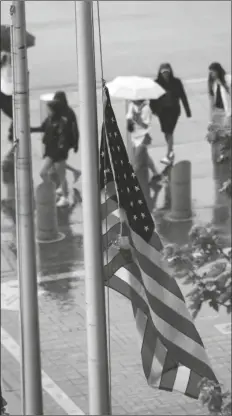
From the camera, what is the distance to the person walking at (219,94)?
76.4ft

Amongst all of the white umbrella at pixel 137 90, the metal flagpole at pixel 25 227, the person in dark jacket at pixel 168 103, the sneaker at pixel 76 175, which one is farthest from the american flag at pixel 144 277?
the person in dark jacket at pixel 168 103

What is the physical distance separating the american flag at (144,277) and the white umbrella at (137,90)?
12236 mm

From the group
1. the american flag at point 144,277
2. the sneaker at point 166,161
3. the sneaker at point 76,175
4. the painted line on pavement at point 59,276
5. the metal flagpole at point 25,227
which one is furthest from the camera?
the sneaker at point 166,161

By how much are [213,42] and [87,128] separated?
2324 cm

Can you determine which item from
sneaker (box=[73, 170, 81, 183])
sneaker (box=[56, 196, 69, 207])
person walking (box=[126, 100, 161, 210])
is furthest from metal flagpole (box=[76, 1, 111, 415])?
sneaker (box=[73, 170, 81, 183])

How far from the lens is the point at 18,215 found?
10.6 meters

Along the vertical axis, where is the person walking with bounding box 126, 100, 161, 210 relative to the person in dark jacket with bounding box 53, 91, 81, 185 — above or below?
below

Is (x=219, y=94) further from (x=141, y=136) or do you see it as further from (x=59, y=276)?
(x=59, y=276)

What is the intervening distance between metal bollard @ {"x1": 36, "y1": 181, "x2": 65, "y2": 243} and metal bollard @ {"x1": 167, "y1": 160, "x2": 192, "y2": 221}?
6.91ft

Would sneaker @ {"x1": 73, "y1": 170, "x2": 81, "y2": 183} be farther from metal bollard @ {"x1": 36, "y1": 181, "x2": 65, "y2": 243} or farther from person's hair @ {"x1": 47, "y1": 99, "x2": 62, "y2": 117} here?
metal bollard @ {"x1": 36, "y1": 181, "x2": 65, "y2": 243}

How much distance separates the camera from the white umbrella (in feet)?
72.2

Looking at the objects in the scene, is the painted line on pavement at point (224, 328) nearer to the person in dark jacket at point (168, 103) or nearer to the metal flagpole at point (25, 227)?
the metal flagpole at point (25, 227)

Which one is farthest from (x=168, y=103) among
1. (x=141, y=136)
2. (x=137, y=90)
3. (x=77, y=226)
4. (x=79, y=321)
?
(x=79, y=321)

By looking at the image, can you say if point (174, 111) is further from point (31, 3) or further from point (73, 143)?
point (31, 3)
